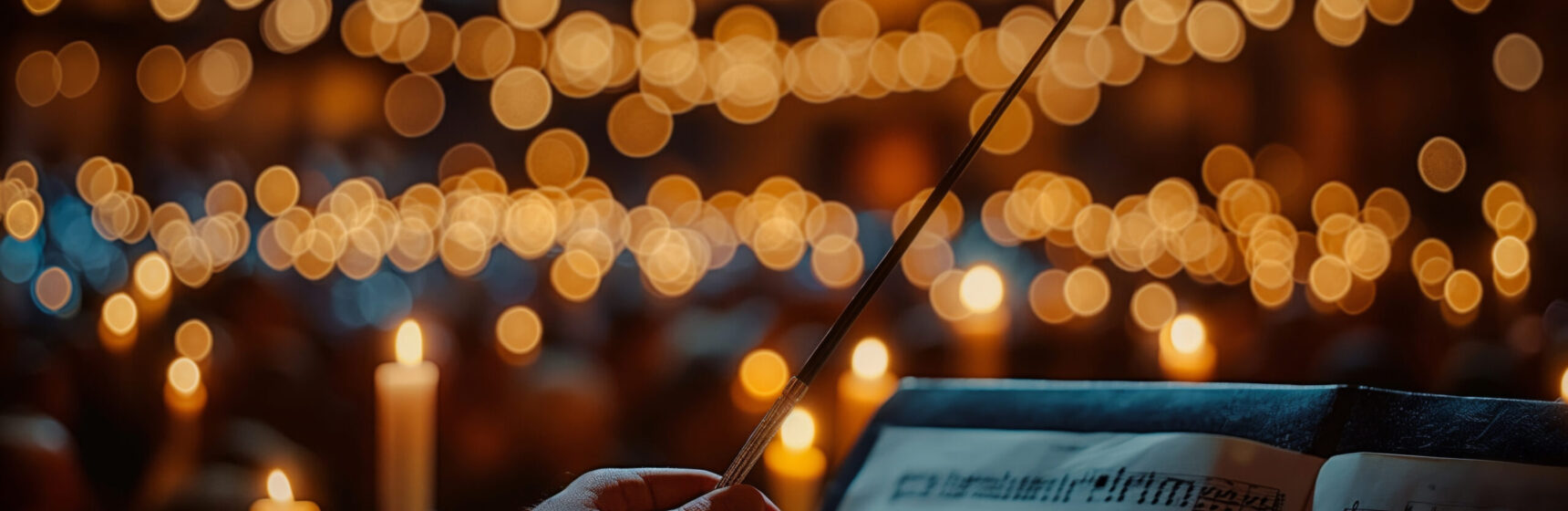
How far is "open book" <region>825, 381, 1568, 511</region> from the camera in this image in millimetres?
428

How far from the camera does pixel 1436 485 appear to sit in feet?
1.39

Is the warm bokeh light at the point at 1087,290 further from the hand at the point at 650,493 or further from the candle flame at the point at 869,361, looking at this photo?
the hand at the point at 650,493

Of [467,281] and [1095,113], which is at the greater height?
[1095,113]

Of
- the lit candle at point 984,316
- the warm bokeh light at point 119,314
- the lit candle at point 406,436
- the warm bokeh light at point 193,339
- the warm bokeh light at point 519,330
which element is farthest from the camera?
the warm bokeh light at point 119,314

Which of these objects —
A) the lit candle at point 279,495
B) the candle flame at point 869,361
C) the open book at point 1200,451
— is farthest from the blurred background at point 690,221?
the lit candle at point 279,495

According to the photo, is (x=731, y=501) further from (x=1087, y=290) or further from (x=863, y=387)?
(x=1087, y=290)

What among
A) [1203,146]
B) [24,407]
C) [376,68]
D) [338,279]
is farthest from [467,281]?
[1203,146]

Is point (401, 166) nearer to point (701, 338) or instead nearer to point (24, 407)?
point (701, 338)

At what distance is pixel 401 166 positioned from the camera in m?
4.22

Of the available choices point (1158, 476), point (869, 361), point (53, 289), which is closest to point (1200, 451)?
point (1158, 476)

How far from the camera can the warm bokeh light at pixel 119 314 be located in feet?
7.50

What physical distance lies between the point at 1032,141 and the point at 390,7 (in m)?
2.23

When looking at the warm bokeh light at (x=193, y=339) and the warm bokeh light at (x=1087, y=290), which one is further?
the warm bokeh light at (x=1087, y=290)

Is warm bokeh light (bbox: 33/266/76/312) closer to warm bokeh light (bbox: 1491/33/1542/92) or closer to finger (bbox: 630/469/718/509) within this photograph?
finger (bbox: 630/469/718/509)
